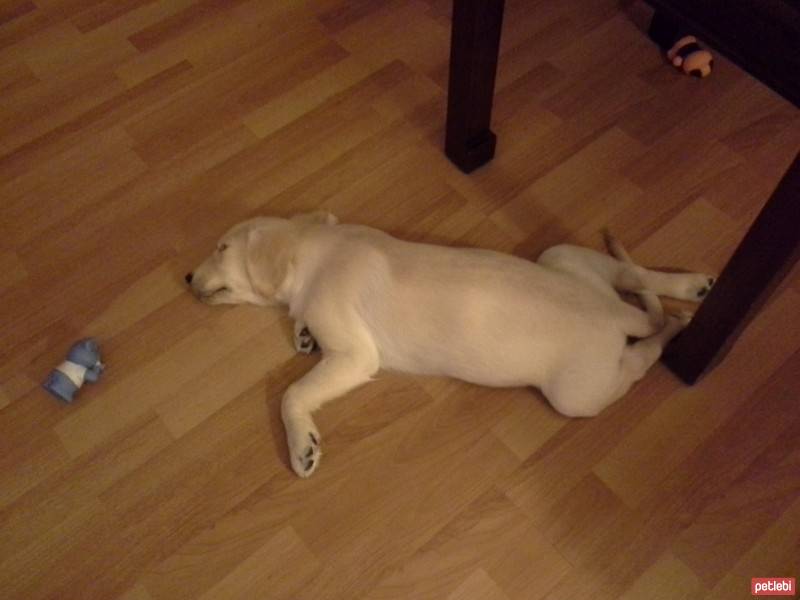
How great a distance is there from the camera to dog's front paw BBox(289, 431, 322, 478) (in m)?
1.36

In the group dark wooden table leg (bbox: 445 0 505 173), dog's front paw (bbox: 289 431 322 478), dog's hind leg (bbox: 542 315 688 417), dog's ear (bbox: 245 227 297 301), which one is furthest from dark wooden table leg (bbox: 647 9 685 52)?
dog's front paw (bbox: 289 431 322 478)

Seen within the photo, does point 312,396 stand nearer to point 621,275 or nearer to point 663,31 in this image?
point 621,275

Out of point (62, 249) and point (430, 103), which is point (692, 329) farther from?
point (62, 249)

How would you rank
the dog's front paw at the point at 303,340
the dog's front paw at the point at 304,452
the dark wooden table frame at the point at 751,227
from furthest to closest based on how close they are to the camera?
the dog's front paw at the point at 303,340 < the dog's front paw at the point at 304,452 < the dark wooden table frame at the point at 751,227

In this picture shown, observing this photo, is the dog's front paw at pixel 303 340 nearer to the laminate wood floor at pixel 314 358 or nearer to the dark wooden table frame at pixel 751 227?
the laminate wood floor at pixel 314 358

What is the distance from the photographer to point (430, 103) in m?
1.93

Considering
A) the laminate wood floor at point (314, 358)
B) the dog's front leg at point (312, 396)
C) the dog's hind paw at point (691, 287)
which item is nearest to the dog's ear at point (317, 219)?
the laminate wood floor at point (314, 358)

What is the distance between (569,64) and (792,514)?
53.5 inches

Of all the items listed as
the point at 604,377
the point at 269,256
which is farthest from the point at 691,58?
the point at 269,256

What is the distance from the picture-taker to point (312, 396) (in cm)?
139

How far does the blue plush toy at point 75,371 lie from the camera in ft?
4.74

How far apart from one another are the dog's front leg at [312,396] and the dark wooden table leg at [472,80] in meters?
0.68

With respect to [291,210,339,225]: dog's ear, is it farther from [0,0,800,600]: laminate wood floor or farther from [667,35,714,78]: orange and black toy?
[667,35,714,78]: orange and black toy

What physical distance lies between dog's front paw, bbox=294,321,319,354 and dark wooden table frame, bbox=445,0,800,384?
25.5 inches
